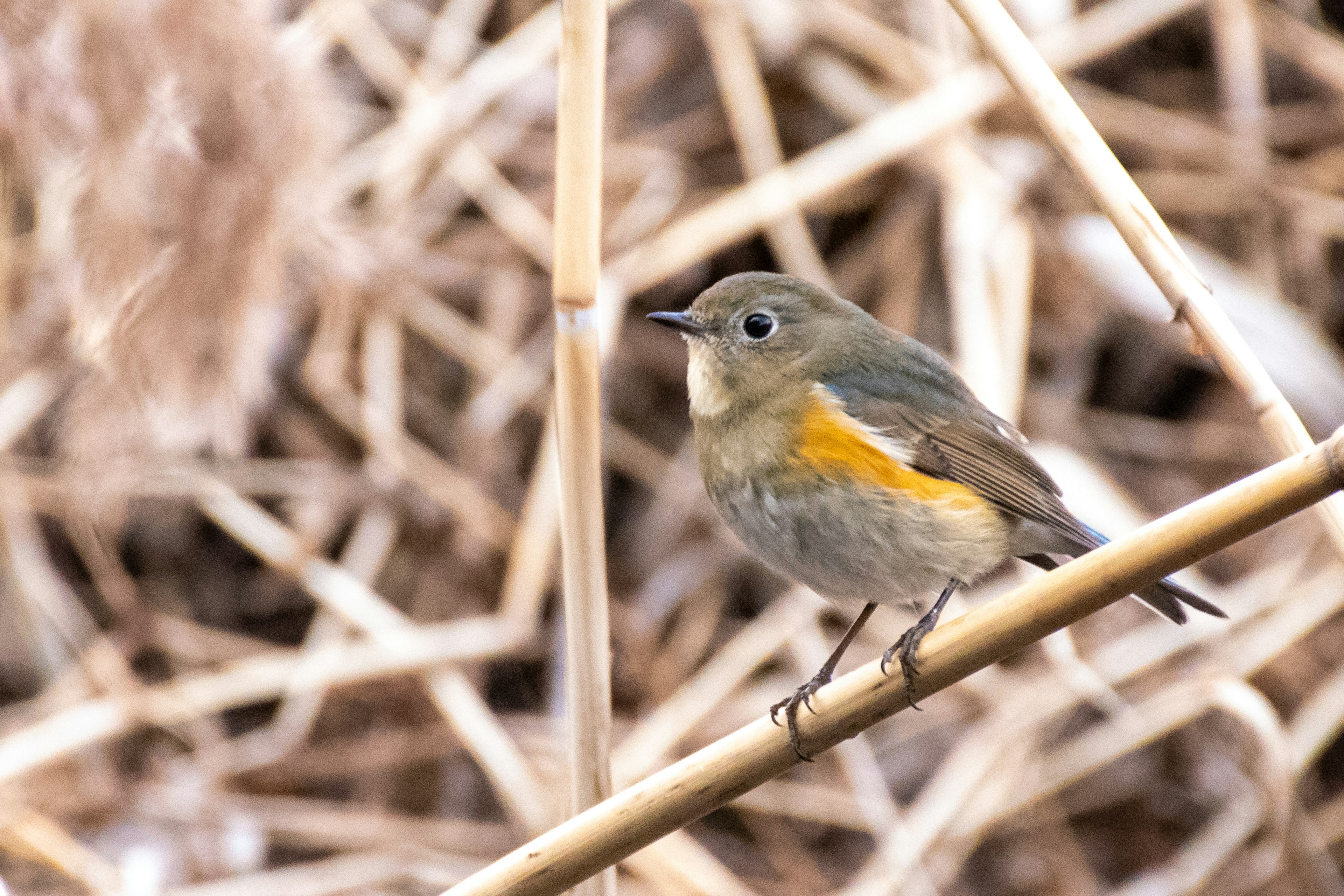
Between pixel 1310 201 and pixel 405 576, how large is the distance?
2606 millimetres

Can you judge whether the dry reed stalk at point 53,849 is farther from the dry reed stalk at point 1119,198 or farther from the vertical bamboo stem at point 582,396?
the dry reed stalk at point 1119,198

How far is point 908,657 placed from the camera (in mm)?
1323

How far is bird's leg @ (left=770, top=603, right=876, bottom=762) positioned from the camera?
128 centimetres

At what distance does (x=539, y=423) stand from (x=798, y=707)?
185 cm

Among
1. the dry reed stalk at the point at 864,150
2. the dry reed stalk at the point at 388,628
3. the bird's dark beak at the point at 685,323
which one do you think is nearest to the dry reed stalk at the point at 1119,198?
the bird's dark beak at the point at 685,323

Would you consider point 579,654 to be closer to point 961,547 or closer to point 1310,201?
point 961,547

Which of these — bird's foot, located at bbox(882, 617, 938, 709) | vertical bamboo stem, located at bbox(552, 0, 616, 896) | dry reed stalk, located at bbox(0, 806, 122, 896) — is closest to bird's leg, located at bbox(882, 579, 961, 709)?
bird's foot, located at bbox(882, 617, 938, 709)

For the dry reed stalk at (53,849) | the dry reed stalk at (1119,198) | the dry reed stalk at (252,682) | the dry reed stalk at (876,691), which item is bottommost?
the dry reed stalk at (876,691)

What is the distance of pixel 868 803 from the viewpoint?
2.63 metres

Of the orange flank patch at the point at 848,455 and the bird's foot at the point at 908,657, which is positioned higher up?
the orange flank patch at the point at 848,455

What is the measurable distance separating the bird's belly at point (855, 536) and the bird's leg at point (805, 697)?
0.12m

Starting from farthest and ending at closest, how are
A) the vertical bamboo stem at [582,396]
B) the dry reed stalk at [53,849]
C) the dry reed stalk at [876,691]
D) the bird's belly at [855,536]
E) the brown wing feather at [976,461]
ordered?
1. the dry reed stalk at [53,849]
2. the brown wing feather at [976,461]
3. the bird's belly at [855,536]
4. the vertical bamboo stem at [582,396]
5. the dry reed stalk at [876,691]

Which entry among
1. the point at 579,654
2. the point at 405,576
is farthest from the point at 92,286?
the point at 579,654

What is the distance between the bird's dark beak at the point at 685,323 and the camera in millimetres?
1829
